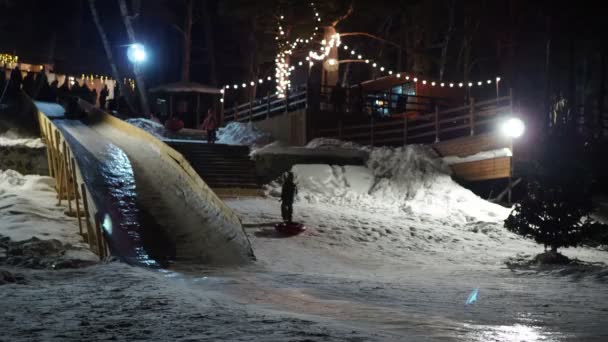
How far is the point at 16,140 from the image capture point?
69.8 ft

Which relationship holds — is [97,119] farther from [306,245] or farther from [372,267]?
[372,267]

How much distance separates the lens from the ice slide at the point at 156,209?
11.9m

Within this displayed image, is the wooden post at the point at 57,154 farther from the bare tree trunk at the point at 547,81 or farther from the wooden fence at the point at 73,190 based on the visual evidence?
the bare tree trunk at the point at 547,81

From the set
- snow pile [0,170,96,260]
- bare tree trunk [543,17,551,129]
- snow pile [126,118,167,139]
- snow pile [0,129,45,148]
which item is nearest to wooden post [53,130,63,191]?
snow pile [0,170,96,260]

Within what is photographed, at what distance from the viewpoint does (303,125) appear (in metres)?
28.5

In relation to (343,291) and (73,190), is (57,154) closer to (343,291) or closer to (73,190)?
(73,190)

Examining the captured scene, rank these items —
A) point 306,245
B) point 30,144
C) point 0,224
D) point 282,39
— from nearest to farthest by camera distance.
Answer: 1. point 0,224
2. point 306,245
3. point 30,144
4. point 282,39

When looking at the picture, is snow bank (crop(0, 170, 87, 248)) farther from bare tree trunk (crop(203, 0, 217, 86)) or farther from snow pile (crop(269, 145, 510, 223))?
bare tree trunk (crop(203, 0, 217, 86))

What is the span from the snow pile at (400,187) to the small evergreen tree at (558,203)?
561cm

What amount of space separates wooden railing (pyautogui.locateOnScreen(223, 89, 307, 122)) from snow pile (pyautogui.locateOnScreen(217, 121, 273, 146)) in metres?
1.37

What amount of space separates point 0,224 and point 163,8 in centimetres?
3737

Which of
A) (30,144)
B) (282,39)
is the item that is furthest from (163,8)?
(30,144)

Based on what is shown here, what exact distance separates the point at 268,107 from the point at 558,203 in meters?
20.2

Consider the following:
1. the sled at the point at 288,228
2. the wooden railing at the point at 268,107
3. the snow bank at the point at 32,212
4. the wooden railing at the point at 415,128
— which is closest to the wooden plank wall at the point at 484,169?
the wooden railing at the point at 415,128
